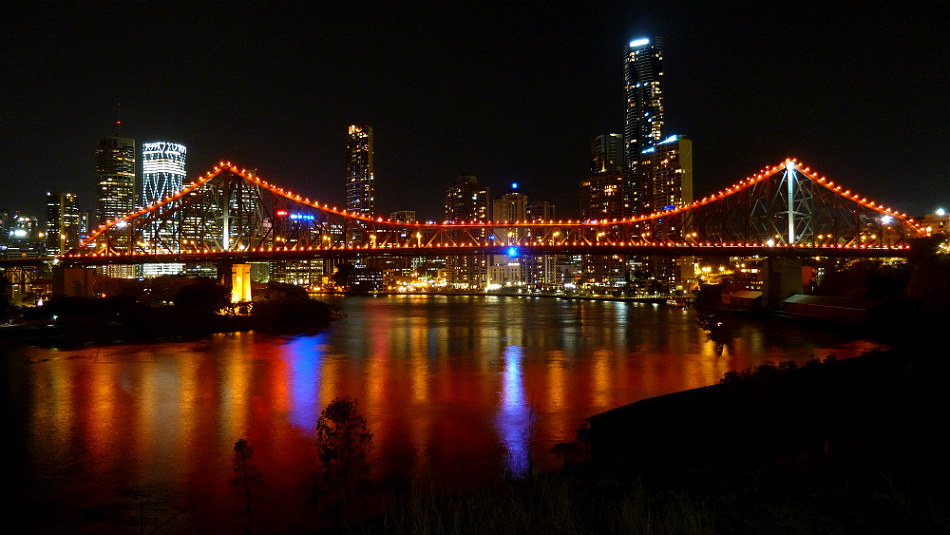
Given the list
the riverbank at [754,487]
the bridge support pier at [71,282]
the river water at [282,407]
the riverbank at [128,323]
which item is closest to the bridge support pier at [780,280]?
the river water at [282,407]

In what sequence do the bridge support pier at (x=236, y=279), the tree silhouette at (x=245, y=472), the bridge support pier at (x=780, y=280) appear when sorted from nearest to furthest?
the tree silhouette at (x=245, y=472) < the bridge support pier at (x=236, y=279) < the bridge support pier at (x=780, y=280)

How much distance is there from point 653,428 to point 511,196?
190555 mm

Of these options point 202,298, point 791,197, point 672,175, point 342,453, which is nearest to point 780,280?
point 791,197

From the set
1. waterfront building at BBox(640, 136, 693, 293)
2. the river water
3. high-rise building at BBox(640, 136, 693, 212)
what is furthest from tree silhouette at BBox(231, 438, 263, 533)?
high-rise building at BBox(640, 136, 693, 212)

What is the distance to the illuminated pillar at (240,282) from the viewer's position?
5334 cm

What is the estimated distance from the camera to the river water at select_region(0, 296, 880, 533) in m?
11.0

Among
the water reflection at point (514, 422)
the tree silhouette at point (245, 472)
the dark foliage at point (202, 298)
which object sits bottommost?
the water reflection at point (514, 422)

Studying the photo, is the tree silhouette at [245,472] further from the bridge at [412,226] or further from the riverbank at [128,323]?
the bridge at [412,226]

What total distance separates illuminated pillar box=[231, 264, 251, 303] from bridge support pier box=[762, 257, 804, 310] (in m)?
43.4

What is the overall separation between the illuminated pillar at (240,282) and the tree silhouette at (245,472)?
4308 cm

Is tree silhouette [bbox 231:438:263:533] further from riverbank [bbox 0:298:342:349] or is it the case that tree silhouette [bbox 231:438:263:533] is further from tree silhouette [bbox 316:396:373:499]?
riverbank [bbox 0:298:342:349]

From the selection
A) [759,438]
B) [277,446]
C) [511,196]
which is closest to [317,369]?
[277,446]

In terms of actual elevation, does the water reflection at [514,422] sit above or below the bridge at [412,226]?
below

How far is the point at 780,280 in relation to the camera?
5584cm
